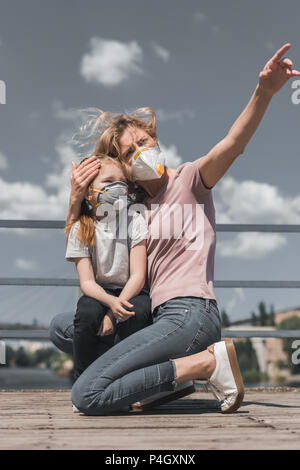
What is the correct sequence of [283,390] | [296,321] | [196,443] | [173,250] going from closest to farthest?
[196,443] → [173,250] → [283,390] → [296,321]

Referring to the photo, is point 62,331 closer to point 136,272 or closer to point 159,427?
point 136,272

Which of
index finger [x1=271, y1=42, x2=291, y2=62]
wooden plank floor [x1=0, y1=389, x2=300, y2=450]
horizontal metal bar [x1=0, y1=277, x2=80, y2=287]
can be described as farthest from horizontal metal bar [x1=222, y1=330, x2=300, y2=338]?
index finger [x1=271, y1=42, x2=291, y2=62]

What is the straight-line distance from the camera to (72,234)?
7.35 ft

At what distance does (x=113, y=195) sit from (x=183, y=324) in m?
0.60

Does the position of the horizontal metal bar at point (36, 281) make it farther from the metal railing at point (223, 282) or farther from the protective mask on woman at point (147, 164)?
the protective mask on woman at point (147, 164)

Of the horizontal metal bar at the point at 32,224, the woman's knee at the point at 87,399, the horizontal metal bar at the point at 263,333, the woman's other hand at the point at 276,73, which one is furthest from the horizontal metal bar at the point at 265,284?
the woman's other hand at the point at 276,73

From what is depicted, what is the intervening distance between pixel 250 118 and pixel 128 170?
1.82 feet

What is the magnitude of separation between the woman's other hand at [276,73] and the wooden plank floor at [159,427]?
1155mm

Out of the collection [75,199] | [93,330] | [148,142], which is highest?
[148,142]

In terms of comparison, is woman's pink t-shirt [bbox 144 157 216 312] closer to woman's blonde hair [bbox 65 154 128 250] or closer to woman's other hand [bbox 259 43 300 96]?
woman's blonde hair [bbox 65 154 128 250]

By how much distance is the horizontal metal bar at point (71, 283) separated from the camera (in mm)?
3207

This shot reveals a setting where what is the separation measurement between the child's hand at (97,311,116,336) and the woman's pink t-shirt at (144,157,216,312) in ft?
0.60
